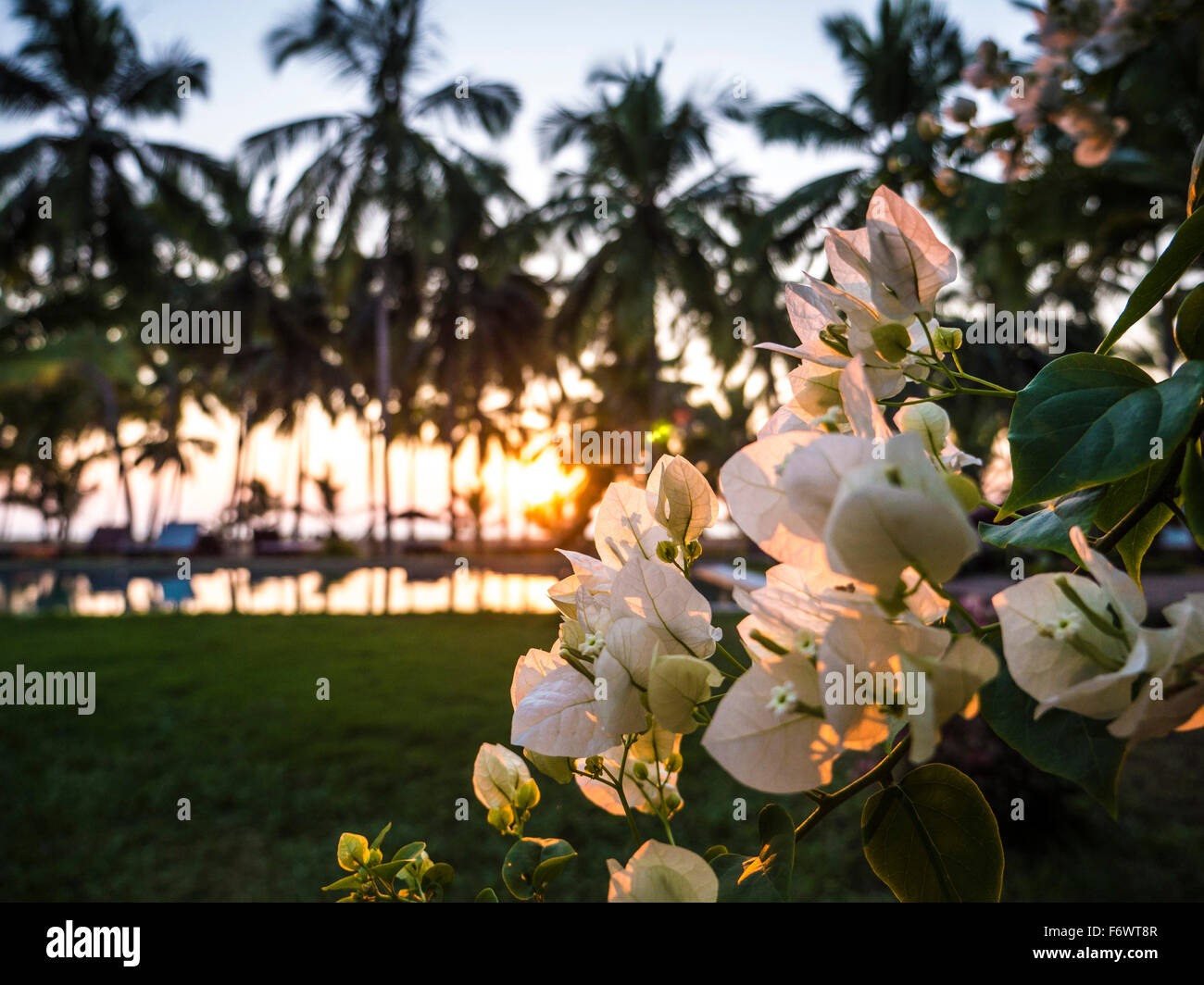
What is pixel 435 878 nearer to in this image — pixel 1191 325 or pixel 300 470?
pixel 1191 325

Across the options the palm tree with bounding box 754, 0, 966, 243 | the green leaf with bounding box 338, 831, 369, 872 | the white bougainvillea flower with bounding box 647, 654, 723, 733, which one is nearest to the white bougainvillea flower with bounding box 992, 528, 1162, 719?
the white bougainvillea flower with bounding box 647, 654, 723, 733

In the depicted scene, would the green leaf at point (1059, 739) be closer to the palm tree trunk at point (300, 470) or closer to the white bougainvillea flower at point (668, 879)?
the white bougainvillea flower at point (668, 879)

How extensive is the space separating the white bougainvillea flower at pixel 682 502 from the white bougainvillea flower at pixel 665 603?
4 cm

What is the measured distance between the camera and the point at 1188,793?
361 cm

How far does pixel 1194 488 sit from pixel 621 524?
0.24m

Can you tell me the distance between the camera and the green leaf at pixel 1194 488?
0.28m

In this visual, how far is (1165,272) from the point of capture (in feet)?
1.03

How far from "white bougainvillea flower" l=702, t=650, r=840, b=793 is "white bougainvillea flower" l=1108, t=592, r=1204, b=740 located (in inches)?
3.3

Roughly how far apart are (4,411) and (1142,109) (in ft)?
79.4

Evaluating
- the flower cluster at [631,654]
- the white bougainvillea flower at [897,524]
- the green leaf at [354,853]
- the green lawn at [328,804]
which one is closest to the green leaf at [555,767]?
the flower cluster at [631,654]

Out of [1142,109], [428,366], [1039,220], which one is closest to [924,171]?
[1039,220]

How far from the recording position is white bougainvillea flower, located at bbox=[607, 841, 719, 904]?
30cm

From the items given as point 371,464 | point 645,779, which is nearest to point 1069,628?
point 645,779

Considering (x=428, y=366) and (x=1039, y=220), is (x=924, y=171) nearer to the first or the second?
(x=1039, y=220)
